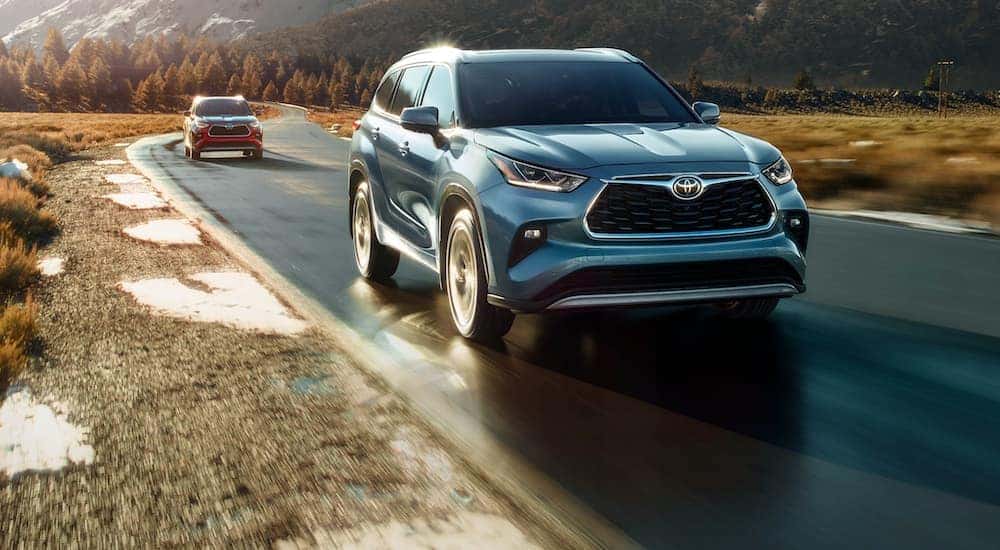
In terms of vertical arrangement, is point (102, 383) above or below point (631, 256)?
below

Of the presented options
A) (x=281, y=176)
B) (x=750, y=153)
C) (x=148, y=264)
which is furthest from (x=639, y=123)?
(x=281, y=176)

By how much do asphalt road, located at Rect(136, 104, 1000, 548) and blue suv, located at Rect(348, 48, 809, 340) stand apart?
409 mm

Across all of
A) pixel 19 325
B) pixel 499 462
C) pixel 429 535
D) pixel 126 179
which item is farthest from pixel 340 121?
pixel 429 535

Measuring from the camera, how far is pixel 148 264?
10156mm

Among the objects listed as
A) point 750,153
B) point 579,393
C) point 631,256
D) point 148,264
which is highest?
point 750,153

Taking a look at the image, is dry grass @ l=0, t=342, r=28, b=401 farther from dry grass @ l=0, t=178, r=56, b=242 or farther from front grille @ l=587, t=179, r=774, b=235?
dry grass @ l=0, t=178, r=56, b=242

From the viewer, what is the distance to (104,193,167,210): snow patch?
52.6ft

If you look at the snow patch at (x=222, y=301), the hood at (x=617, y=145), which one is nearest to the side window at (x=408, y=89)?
the hood at (x=617, y=145)

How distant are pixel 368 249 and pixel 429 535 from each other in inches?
222

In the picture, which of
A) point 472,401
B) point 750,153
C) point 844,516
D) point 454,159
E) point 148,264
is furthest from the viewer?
point 148,264

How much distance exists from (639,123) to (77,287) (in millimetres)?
4688

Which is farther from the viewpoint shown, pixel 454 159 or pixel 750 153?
pixel 454 159

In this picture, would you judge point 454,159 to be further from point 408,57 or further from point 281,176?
point 281,176

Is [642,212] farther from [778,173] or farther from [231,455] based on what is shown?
[231,455]
